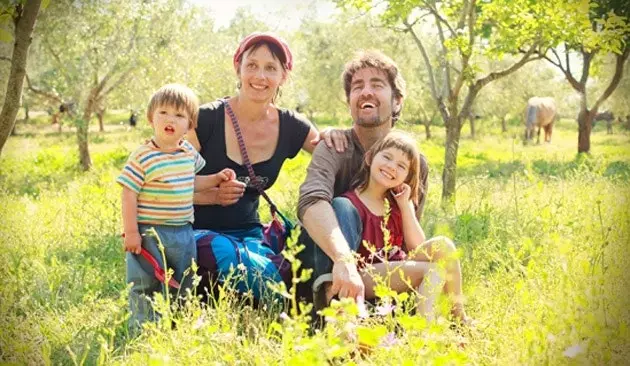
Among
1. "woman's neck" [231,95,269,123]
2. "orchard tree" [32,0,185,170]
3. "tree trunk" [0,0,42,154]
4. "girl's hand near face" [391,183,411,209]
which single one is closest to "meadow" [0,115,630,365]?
"girl's hand near face" [391,183,411,209]

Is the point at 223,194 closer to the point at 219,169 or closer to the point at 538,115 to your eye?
the point at 219,169

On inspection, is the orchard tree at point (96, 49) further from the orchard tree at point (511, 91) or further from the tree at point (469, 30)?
the orchard tree at point (511, 91)

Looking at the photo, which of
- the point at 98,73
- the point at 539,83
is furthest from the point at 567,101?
the point at 98,73

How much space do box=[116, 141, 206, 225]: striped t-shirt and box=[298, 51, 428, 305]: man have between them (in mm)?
762

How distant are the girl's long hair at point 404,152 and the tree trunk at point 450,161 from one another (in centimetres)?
401

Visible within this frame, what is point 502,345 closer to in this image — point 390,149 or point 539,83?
point 390,149

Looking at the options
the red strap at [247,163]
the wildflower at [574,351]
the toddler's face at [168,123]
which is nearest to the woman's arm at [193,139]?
the red strap at [247,163]

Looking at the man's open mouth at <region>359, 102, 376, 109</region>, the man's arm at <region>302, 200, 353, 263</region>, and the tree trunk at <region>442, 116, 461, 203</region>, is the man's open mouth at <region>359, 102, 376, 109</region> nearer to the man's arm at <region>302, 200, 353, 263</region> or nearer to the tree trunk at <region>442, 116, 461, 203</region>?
the man's arm at <region>302, 200, 353, 263</region>

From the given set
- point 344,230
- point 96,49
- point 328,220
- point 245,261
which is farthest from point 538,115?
point 328,220

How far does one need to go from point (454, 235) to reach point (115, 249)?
9.58 feet

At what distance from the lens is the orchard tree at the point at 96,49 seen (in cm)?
1688

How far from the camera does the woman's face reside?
15.0ft

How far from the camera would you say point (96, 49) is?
17516 millimetres

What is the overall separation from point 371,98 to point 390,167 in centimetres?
58
